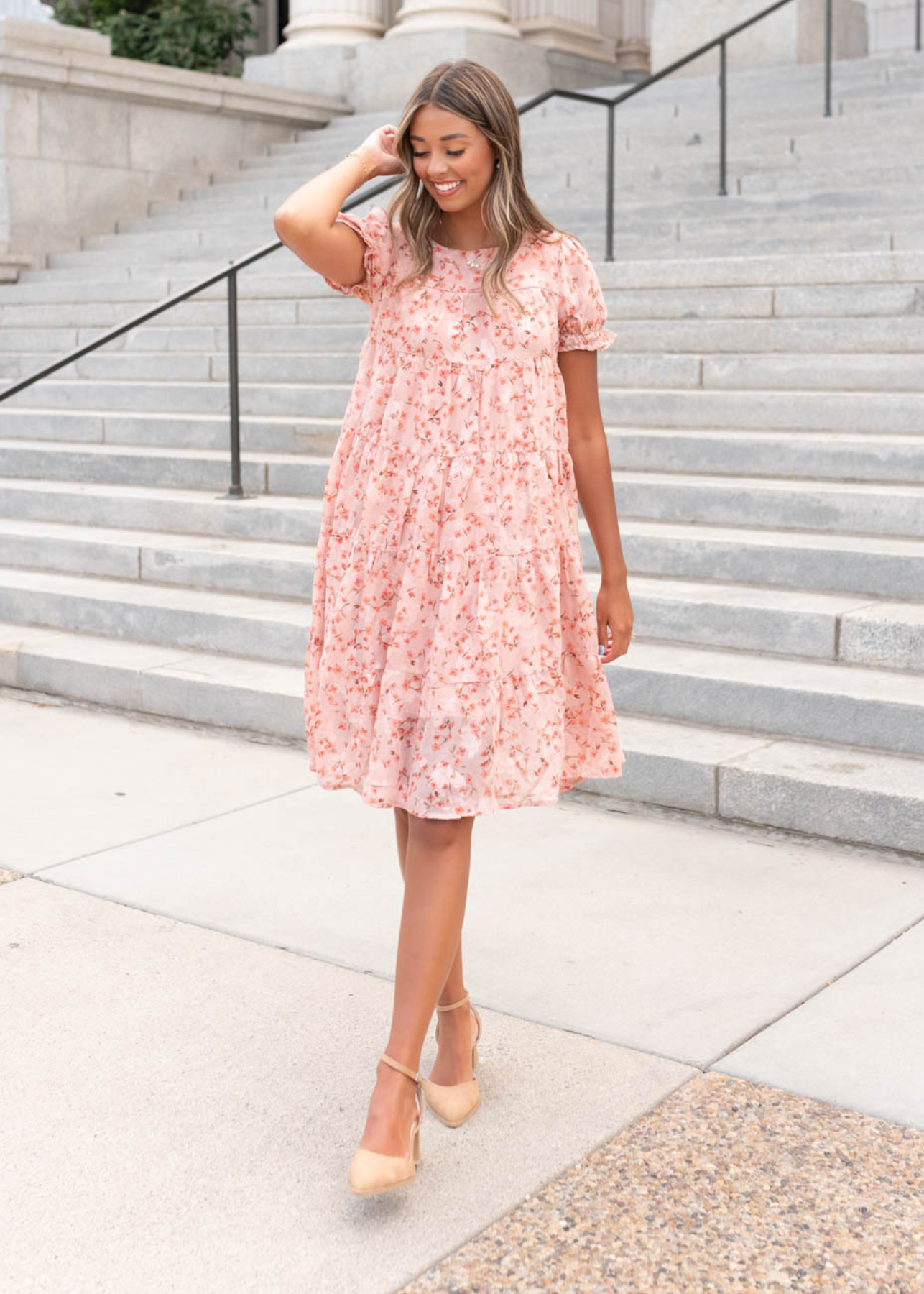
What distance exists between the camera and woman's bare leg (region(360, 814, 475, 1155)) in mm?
2775

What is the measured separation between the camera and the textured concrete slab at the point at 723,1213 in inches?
98.3

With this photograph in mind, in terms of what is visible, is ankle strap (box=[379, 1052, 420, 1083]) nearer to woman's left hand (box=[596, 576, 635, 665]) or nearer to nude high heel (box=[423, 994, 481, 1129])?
nude high heel (box=[423, 994, 481, 1129])

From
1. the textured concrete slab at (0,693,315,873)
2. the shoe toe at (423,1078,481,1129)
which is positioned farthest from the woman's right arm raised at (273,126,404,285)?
the textured concrete slab at (0,693,315,873)

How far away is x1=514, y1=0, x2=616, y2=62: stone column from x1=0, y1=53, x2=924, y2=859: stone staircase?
13.1 ft

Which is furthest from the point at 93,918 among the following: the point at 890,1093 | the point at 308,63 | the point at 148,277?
the point at 308,63

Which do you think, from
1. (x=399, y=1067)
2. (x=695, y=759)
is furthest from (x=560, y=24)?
(x=399, y=1067)

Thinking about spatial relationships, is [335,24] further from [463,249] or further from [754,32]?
[463,249]

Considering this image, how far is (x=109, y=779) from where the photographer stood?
5363mm

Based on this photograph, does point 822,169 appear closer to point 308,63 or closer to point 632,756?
point 632,756

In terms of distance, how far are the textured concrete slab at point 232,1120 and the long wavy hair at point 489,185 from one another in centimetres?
149

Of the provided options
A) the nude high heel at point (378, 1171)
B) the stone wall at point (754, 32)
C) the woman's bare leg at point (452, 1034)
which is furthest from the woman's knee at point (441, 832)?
the stone wall at point (754, 32)

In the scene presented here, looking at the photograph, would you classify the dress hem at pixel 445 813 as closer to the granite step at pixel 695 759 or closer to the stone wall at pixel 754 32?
the granite step at pixel 695 759

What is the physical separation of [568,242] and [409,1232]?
1746 millimetres

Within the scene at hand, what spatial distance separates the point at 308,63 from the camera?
15.8 meters
